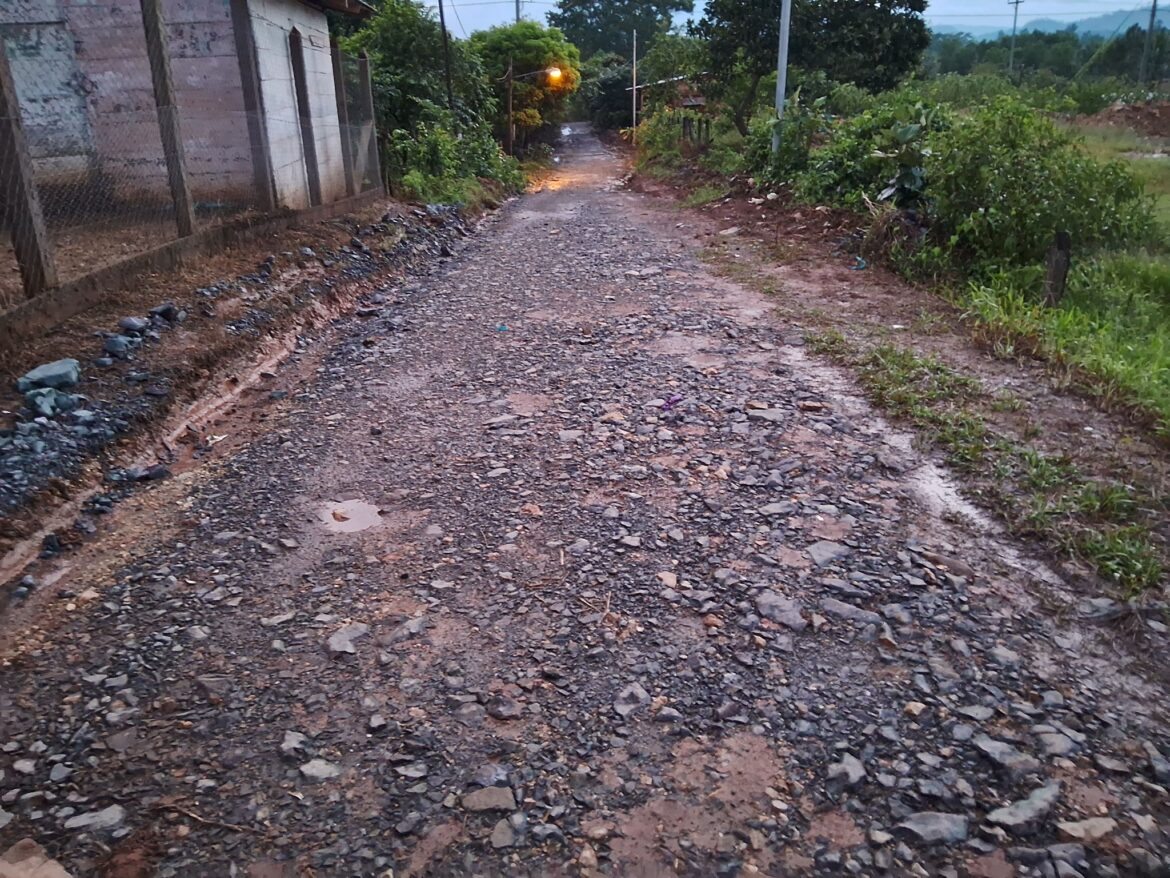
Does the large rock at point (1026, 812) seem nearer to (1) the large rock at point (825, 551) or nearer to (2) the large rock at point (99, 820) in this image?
(1) the large rock at point (825, 551)

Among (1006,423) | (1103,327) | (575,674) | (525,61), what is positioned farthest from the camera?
(525,61)

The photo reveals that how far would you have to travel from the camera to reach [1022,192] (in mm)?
6449

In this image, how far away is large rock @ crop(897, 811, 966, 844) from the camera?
6.24 ft

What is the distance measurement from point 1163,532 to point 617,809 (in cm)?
240

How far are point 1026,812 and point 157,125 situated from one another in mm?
6860

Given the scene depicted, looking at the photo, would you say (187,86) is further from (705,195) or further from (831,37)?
(831,37)

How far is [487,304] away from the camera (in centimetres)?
706

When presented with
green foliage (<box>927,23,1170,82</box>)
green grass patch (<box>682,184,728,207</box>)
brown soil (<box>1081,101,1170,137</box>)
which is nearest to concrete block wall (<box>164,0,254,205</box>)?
green grass patch (<box>682,184,728,207</box>)

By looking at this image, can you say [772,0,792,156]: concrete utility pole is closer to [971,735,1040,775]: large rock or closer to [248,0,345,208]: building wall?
[248,0,345,208]: building wall

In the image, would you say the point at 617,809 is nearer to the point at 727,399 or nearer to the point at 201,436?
the point at 727,399

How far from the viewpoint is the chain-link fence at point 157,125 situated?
16.2 ft

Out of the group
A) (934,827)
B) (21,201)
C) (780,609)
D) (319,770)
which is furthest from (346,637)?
(21,201)

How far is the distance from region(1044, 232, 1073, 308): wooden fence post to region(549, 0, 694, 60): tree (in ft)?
180

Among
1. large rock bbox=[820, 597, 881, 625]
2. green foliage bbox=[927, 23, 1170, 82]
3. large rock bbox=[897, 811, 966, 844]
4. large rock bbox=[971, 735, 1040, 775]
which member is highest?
green foliage bbox=[927, 23, 1170, 82]
